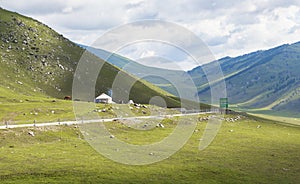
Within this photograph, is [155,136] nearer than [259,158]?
No

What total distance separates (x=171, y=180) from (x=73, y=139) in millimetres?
31300

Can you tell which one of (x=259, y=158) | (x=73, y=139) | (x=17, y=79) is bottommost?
(x=259, y=158)

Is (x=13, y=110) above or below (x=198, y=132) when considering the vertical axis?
above

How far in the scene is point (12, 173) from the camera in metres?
48.2

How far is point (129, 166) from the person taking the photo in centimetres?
5738

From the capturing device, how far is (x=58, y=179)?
1869 inches

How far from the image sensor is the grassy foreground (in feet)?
164

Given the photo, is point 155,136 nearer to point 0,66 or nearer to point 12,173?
point 12,173

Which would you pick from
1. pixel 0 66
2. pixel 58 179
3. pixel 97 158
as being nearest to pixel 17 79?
pixel 0 66

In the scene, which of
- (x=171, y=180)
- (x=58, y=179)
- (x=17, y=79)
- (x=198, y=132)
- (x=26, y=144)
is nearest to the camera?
(x=58, y=179)

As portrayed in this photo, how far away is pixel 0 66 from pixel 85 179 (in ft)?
527

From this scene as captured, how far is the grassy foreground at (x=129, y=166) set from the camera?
49969 millimetres

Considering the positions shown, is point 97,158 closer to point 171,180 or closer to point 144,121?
point 171,180

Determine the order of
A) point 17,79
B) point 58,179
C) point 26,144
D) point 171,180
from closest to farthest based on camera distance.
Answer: point 58,179
point 171,180
point 26,144
point 17,79
